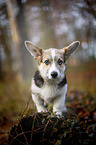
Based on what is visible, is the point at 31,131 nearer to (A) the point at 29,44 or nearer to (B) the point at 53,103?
(B) the point at 53,103

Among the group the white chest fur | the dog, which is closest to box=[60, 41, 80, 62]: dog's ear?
the dog

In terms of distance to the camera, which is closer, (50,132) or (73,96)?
(50,132)

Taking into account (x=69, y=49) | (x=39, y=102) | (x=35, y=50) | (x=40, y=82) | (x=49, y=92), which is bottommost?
(x=39, y=102)

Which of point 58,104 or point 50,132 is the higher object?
point 58,104

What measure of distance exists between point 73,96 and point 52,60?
3.62 m

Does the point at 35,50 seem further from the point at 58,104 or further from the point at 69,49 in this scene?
the point at 58,104

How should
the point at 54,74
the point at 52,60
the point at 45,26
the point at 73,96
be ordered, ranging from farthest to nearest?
the point at 73,96
the point at 45,26
the point at 52,60
the point at 54,74

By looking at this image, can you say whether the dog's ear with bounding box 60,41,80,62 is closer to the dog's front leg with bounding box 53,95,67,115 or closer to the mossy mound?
the dog's front leg with bounding box 53,95,67,115

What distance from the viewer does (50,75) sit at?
1.94 m

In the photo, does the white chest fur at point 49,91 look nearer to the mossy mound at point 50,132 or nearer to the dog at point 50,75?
the dog at point 50,75

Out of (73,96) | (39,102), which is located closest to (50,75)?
(39,102)

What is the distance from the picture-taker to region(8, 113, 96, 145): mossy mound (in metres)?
2.05

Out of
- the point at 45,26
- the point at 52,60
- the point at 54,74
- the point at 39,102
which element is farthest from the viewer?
the point at 45,26

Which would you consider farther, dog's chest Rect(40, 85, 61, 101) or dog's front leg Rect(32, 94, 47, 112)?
dog's front leg Rect(32, 94, 47, 112)
